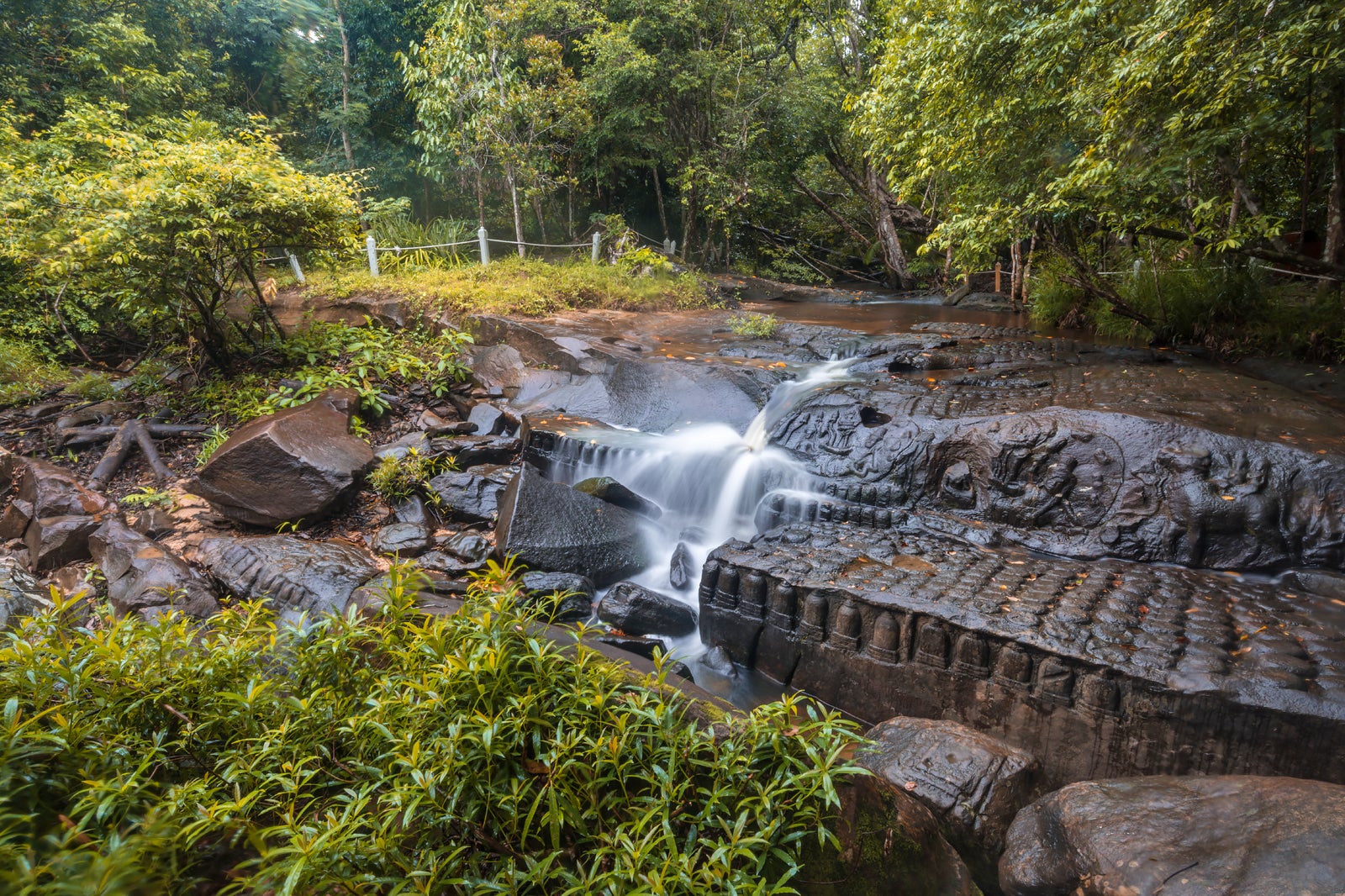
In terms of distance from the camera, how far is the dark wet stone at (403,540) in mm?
6363

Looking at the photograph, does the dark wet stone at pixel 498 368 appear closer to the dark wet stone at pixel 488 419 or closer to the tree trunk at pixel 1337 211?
the dark wet stone at pixel 488 419

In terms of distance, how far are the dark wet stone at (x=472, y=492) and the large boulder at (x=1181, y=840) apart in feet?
18.2

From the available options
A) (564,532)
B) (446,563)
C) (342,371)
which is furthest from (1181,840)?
(342,371)

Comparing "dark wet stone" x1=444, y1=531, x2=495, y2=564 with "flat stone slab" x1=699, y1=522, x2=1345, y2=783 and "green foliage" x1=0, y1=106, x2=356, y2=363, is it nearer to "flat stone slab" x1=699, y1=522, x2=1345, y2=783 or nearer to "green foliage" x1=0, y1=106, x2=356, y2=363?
"flat stone slab" x1=699, y1=522, x2=1345, y2=783

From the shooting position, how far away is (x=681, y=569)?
20.7 ft

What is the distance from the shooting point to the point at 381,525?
6898mm

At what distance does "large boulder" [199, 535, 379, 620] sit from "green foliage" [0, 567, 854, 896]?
2509 mm

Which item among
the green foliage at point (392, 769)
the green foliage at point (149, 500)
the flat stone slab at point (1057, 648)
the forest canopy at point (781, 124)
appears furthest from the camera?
the green foliage at point (149, 500)

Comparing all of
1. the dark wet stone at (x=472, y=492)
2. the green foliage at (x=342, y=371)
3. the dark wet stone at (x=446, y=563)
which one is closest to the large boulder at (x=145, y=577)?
the dark wet stone at (x=446, y=563)

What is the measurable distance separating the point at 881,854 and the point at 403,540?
17.5 feet

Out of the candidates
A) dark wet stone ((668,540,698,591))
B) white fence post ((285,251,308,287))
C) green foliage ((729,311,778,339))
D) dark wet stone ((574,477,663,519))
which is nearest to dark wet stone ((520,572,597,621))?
dark wet stone ((668,540,698,591))

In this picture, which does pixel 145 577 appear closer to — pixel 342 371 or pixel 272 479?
pixel 272 479

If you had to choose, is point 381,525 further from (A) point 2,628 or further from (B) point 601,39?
(B) point 601,39

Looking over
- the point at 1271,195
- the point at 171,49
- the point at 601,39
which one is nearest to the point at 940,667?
the point at 1271,195
